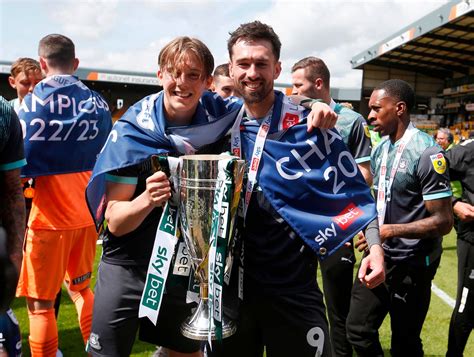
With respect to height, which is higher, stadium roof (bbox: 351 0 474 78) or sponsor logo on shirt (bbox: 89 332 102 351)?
stadium roof (bbox: 351 0 474 78)

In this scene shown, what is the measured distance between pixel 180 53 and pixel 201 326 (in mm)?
1067

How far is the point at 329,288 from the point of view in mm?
3408

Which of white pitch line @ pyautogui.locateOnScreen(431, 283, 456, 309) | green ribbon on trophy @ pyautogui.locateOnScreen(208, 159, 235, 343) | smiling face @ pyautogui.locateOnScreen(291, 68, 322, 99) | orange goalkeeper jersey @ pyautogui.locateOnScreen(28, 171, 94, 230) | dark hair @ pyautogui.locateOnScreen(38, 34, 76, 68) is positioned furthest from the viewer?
white pitch line @ pyautogui.locateOnScreen(431, 283, 456, 309)

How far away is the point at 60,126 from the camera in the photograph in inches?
120

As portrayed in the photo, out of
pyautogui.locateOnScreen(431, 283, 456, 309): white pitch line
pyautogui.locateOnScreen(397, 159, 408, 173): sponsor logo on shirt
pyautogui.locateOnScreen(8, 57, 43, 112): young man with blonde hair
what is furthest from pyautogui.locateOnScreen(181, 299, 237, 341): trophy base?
pyautogui.locateOnScreen(431, 283, 456, 309): white pitch line

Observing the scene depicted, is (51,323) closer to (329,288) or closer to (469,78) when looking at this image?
(329,288)

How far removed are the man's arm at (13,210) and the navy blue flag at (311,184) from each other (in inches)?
35.9

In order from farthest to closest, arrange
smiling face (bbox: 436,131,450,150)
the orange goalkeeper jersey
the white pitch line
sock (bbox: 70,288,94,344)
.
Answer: smiling face (bbox: 436,131,450,150) < the white pitch line < sock (bbox: 70,288,94,344) < the orange goalkeeper jersey

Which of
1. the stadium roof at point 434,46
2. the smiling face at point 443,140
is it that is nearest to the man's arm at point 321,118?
the smiling face at point 443,140

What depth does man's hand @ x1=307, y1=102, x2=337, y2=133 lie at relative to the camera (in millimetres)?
1897

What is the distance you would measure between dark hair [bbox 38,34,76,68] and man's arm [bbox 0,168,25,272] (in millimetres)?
1616

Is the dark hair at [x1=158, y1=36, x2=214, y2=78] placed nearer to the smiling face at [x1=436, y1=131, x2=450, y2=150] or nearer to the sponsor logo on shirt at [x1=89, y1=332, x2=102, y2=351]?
the sponsor logo on shirt at [x1=89, y1=332, x2=102, y2=351]

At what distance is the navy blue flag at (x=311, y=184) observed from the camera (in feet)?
6.24

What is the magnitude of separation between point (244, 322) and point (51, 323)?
160 centimetres
